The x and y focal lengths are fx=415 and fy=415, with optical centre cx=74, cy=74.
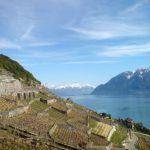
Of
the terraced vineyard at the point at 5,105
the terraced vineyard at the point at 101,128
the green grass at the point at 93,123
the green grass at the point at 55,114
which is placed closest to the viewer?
the terraced vineyard at the point at 5,105

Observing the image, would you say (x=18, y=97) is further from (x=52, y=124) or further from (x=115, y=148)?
(x=115, y=148)

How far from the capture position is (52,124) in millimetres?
55938

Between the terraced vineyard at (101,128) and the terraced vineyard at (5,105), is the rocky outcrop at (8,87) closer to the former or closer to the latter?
the terraced vineyard at (5,105)

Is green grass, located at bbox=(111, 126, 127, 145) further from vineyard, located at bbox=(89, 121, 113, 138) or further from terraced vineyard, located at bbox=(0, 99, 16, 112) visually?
terraced vineyard, located at bbox=(0, 99, 16, 112)

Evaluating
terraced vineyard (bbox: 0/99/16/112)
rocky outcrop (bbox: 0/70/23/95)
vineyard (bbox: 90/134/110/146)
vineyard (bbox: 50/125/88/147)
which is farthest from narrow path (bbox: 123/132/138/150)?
rocky outcrop (bbox: 0/70/23/95)

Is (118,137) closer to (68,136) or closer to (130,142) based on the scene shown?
(130,142)

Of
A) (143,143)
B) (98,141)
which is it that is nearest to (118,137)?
(143,143)

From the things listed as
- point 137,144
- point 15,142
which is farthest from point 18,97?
point 15,142

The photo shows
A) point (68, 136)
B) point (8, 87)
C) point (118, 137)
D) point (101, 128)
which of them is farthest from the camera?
point (8, 87)

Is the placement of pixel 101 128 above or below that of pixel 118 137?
above

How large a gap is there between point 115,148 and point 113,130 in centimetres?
1664

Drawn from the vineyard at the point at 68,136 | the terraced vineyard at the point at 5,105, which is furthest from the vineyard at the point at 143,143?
the terraced vineyard at the point at 5,105

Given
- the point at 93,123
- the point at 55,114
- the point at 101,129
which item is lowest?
the point at 101,129

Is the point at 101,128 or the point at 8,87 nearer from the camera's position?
the point at 101,128
